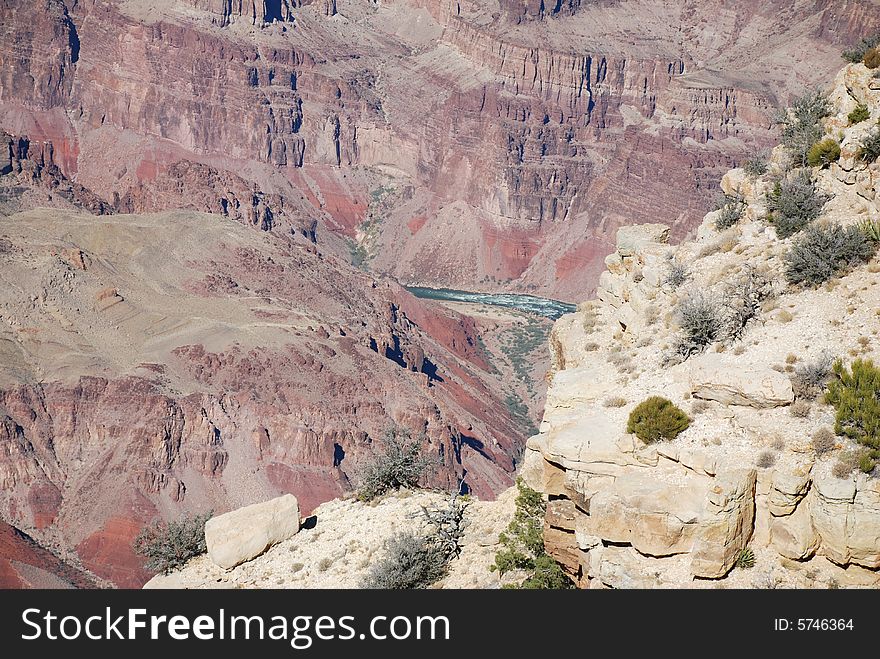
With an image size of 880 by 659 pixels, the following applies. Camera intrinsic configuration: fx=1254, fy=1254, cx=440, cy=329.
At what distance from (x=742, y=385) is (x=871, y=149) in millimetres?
10521

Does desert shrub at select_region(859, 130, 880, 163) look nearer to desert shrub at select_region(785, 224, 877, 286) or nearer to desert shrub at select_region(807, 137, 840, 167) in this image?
desert shrub at select_region(807, 137, 840, 167)

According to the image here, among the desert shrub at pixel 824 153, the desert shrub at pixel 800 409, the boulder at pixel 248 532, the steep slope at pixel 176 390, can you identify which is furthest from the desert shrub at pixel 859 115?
the steep slope at pixel 176 390

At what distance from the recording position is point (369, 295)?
489ft

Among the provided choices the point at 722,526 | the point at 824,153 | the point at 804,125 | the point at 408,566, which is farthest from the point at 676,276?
the point at 408,566

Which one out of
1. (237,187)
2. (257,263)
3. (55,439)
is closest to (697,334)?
(55,439)

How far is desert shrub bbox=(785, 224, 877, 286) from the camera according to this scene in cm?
3241

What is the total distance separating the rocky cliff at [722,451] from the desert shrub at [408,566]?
4681mm

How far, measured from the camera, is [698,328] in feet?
104

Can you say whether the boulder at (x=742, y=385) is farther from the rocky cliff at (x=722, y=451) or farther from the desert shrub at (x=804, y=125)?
the desert shrub at (x=804, y=125)

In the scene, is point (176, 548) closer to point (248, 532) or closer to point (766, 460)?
point (248, 532)

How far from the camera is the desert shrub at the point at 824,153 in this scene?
36750 mm

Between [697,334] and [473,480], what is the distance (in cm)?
7762

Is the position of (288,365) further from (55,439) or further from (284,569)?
(284,569)

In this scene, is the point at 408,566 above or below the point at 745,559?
below
